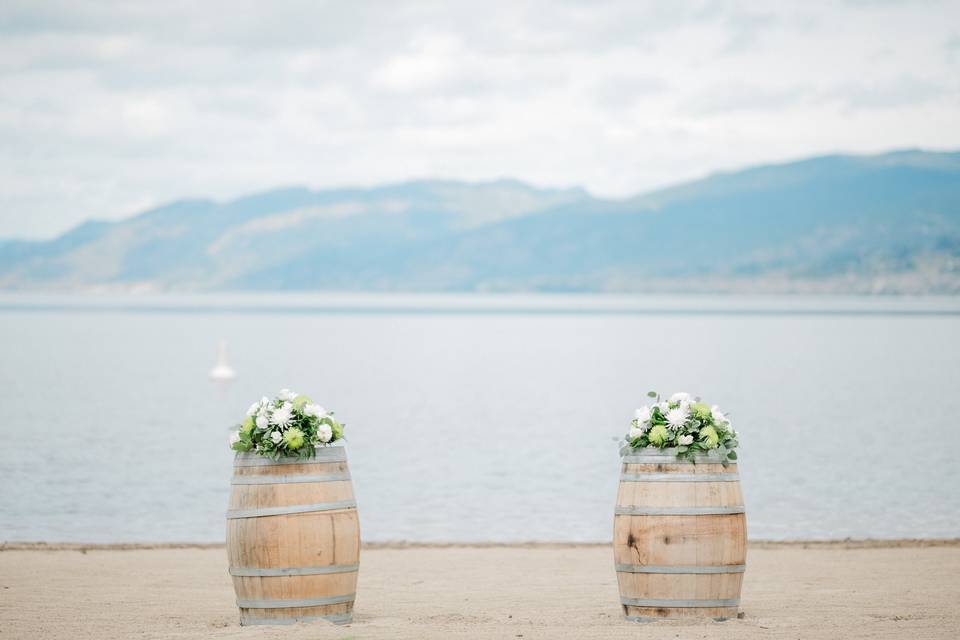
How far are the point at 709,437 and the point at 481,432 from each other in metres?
31.6

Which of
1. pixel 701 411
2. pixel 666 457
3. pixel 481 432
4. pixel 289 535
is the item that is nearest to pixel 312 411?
pixel 289 535

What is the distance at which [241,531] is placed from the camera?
9.88m

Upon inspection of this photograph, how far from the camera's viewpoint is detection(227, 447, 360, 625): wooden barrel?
9.80 metres

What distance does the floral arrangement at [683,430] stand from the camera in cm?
992

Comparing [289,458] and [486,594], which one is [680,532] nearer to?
[289,458]

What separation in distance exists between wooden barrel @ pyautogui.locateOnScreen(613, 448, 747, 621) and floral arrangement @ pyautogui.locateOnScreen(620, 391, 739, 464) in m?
0.08

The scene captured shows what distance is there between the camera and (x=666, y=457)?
9961 millimetres

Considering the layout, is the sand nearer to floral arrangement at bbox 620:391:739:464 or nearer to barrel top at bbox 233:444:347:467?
barrel top at bbox 233:444:347:467

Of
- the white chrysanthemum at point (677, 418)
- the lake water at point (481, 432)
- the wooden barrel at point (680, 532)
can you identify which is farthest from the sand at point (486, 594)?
the lake water at point (481, 432)

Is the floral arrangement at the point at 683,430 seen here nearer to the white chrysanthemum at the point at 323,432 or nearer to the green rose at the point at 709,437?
the green rose at the point at 709,437

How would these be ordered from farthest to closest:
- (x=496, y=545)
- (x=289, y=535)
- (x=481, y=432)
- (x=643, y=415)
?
(x=481, y=432) → (x=496, y=545) → (x=643, y=415) → (x=289, y=535)

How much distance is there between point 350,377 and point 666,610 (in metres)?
61.3

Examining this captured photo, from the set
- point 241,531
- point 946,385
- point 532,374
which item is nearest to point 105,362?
point 532,374

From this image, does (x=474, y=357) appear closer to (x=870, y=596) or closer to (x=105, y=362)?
(x=105, y=362)
